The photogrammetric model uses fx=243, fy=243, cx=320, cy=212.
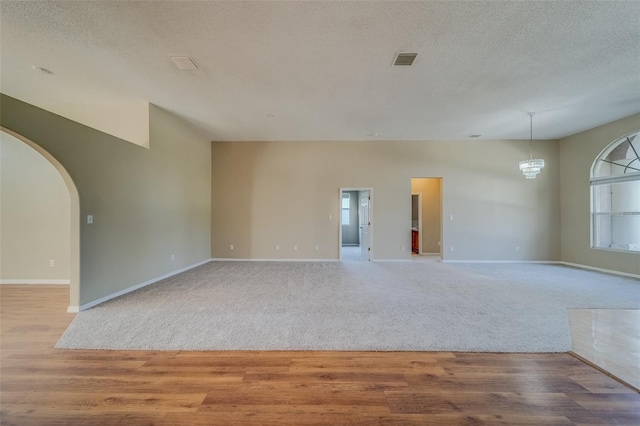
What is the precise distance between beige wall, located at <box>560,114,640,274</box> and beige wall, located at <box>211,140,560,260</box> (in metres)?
1.84

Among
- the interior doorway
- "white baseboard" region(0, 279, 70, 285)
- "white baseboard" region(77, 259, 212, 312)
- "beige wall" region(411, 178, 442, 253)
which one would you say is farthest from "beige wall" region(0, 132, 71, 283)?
"beige wall" region(411, 178, 442, 253)

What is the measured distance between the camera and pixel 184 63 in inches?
117

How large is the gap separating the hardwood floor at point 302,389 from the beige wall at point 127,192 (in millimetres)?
1436

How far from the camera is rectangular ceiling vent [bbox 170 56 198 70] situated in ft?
9.42

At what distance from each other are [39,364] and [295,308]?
2228 mm

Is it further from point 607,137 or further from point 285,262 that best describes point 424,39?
point 607,137

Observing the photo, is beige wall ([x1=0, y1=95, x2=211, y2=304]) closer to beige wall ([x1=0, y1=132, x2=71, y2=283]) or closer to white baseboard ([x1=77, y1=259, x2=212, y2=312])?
white baseboard ([x1=77, y1=259, x2=212, y2=312])

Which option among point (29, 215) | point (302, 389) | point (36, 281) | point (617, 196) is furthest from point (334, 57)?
point (617, 196)

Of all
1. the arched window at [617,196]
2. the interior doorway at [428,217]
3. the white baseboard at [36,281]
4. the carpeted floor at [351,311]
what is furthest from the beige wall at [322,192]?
the white baseboard at [36,281]

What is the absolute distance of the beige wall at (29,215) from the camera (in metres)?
4.06

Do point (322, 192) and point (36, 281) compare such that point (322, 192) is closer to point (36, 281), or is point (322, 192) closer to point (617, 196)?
point (36, 281)

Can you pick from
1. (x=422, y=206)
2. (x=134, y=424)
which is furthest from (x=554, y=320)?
(x=422, y=206)

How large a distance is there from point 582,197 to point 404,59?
607cm

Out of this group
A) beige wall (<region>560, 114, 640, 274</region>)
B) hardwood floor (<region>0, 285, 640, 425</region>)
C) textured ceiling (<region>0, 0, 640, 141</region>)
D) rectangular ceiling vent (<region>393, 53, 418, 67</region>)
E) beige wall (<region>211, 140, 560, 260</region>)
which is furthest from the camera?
beige wall (<region>211, 140, 560, 260</region>)
